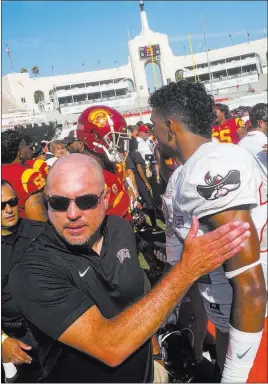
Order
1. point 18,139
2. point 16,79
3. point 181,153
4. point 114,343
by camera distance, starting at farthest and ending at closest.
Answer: point 16,79, point 18,139, point 181,153, point 114,343

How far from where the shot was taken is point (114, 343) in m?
1.47

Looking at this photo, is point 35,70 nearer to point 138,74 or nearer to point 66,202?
point 138,74


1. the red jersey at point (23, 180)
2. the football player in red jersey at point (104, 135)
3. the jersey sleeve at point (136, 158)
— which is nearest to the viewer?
the football player in red jersey at point (104, 135)

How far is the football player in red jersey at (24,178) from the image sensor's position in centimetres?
333

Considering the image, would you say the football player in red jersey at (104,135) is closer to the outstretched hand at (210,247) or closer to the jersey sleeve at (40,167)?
the jersey sleeve at (40,167)

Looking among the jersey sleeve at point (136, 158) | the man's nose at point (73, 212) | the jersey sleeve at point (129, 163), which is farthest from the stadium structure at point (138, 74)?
the man's nose at point (73, 212)

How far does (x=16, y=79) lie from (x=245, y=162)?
81594 millimetres

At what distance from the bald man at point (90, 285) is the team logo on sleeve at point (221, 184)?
0.74 ft

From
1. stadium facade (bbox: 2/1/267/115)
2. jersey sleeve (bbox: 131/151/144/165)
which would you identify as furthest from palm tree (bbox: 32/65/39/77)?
jersey sleeve (bbox: 131/151/144/165)

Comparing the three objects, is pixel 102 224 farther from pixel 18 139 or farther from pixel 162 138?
pixel 18 139

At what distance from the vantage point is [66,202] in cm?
178

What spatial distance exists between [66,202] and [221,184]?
27.9 inches

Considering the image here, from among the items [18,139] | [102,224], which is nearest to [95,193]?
[102,224]

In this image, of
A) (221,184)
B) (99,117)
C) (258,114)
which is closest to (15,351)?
(221,184)
